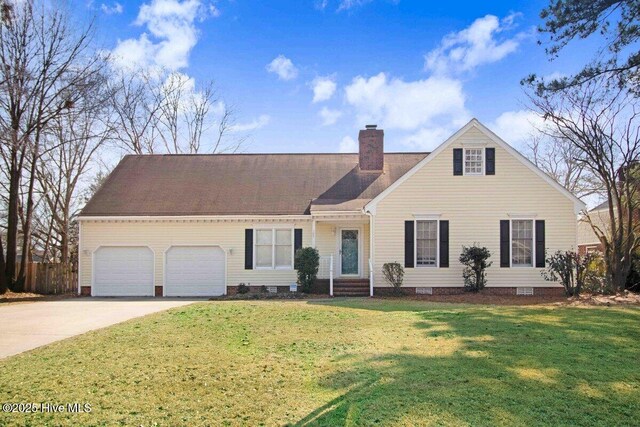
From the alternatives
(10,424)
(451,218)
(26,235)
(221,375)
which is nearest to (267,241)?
(451,218)

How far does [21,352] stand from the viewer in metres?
8.12

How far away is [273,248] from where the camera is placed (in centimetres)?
1928

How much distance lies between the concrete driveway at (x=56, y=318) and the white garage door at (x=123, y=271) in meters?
1.71

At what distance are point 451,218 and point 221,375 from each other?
13.2 metres

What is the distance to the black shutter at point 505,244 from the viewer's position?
17797mm

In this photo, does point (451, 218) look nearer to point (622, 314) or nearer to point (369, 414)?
point (622, 314)

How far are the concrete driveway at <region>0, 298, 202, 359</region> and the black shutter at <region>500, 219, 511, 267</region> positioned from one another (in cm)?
1206

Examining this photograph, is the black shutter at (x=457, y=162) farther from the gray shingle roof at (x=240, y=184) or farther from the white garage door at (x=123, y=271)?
the white garage door at (x=123, y=271)

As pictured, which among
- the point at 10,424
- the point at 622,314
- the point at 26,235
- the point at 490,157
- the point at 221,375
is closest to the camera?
the point at 10,424

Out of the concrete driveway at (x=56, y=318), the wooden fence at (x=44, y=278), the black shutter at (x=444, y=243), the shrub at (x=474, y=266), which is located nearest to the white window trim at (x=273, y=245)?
the concrete driveway at (x=56, y=318)

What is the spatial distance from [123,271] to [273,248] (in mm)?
6189

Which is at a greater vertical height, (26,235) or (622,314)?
(26,235)

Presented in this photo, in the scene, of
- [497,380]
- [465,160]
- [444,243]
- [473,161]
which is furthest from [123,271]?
[497,380]

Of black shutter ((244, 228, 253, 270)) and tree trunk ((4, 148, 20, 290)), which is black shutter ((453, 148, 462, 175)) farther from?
tree trunk ((4, 148, 20, 290))
